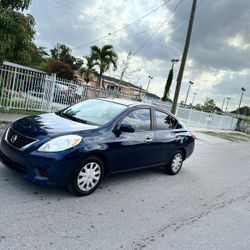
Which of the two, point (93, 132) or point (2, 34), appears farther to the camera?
point (2, 34)

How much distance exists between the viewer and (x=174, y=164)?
7395mm

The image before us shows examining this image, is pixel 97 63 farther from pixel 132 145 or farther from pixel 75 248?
pixel 75 248

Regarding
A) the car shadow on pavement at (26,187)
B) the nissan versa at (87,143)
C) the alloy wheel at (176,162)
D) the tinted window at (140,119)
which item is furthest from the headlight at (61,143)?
the alloy wheel at (176,162)

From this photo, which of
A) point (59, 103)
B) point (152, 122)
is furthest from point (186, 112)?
point (152, 122)

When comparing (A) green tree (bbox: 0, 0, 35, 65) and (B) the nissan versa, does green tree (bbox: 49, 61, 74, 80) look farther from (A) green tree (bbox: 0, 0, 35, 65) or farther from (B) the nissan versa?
(B) the nissan versa

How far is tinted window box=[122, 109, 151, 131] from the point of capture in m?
5.89

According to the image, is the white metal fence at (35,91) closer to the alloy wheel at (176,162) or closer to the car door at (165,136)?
the car door at (165,136)

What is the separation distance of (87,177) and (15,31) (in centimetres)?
718

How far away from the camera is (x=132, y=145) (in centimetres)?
575

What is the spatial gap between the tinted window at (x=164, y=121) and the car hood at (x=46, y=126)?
1.83 meters

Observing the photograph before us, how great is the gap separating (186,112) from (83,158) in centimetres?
2139

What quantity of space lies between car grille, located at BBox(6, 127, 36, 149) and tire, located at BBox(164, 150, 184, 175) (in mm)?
3525

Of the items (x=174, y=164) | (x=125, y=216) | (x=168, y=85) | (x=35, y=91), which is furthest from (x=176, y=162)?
(x=168, y=85)

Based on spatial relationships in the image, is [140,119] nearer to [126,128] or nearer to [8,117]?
[126,128]
